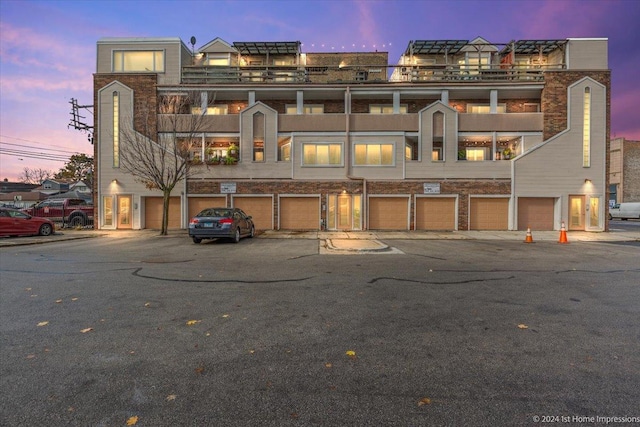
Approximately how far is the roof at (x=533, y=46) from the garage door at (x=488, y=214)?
11475mm

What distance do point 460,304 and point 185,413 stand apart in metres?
4.30

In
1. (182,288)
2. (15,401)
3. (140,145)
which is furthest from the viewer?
(140,145)

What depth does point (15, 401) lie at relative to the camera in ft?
8.52

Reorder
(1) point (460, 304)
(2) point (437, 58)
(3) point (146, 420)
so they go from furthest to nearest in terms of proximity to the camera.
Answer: (2) point (437, 58) < (1) point (460, 304) < (3) point (146, 420)

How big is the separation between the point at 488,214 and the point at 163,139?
70.0 ft

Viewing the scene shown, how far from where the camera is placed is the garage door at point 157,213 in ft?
69.8

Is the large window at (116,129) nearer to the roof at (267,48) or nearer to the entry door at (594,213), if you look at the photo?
the roof at (267,48)

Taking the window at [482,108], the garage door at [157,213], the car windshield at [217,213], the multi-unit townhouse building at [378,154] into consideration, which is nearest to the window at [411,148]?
the multi-unit townhouse building at [378,154]

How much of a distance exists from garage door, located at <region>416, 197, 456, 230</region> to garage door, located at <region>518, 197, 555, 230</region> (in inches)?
177

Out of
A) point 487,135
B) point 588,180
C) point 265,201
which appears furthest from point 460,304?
point 588,180

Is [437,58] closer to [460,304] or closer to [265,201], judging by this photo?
[265,201]

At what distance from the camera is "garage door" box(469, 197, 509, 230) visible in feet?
67.8

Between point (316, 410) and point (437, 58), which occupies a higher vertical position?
point (437, 58)

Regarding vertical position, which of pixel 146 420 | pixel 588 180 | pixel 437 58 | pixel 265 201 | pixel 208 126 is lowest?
pixel 146 420
